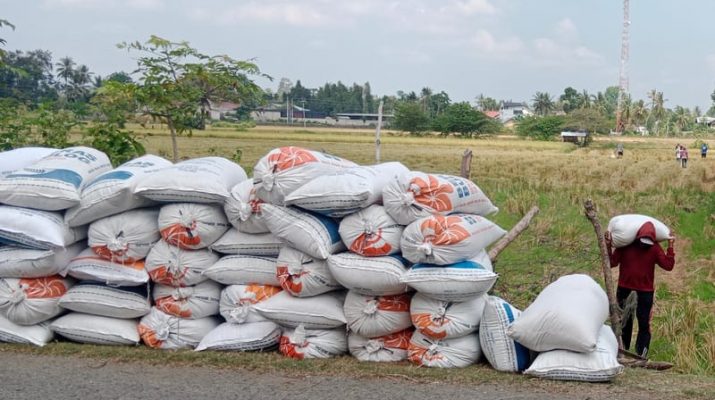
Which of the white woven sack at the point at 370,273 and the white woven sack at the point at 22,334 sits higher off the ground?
the white woven sack at the point at 370,273

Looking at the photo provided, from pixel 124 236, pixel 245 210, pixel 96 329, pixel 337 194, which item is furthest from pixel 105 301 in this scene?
pixel 337 194

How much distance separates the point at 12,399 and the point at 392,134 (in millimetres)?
33160

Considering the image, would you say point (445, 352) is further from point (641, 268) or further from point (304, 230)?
point (641, 268)

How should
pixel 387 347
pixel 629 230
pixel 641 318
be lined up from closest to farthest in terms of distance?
1. pixel 387 347
2. pixel 629 230
3. pixel 641 318

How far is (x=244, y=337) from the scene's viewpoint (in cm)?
514

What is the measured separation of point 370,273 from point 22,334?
2.53m

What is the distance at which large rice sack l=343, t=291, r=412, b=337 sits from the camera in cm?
495

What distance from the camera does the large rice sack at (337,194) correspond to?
16.2ft

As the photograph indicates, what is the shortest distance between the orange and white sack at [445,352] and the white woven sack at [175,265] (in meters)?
1.58

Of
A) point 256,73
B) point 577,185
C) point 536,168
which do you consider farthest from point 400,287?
point 536,168

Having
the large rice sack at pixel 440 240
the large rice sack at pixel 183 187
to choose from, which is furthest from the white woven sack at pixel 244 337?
the large rice sack at pixel 440 240

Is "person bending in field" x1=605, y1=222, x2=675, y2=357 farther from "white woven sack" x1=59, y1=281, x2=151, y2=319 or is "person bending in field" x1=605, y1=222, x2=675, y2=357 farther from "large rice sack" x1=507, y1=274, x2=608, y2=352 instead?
"white woven sack" x1=59, y1=281, x2=151, y2=319

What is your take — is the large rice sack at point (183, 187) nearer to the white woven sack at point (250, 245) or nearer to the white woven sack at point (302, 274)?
the white woven sack at point (250, 245)

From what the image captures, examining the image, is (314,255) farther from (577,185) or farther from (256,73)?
(577,185)
